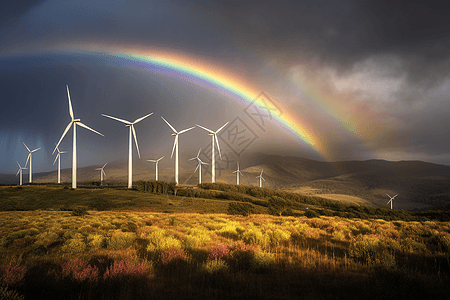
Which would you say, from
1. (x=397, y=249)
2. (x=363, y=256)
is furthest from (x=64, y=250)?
(x=397, y=249)

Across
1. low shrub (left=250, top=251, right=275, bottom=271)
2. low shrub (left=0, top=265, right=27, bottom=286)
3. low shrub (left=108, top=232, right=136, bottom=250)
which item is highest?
low shrub (left=0, top=265, right=27, bottom=286)

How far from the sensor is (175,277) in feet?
26.1

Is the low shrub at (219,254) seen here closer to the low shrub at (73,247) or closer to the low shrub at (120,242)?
the low shrub at (120,242)

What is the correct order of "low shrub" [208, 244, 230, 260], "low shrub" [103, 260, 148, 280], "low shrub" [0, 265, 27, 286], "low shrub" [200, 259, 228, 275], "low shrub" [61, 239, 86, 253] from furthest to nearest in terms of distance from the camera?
"low shrub" [61, 239, 86, 253] → "low shrub" [208, 244, 230, 260] → "low shrub" [200, 259, 228, 275] → "low shrub" [103, 260, 148, 280] → "low shrub" [0, 265, 27, 286]

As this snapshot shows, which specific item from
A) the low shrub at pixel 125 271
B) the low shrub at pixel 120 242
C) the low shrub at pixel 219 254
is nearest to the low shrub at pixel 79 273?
the low shrub at pixel 125 271

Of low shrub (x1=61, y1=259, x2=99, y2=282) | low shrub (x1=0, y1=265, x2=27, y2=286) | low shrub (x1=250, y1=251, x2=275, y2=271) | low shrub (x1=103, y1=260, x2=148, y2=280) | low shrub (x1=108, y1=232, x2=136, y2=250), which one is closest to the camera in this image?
low shrub (x1=0, y1=265, x2=27, y2=286)

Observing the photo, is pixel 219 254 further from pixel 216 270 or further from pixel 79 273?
pixel 79 273

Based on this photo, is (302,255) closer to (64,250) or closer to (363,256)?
(363,256)

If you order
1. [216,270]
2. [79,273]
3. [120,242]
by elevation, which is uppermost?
[79,273]

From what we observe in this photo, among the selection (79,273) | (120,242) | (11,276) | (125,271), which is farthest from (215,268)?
(120,242)

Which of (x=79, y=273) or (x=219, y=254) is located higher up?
(x=79, y=273)

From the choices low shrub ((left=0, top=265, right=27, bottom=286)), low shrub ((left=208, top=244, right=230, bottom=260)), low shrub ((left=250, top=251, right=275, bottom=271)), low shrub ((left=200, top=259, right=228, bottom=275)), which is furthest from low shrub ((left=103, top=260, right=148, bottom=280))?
low shrub ((left=250, top=251, right=275, bottom=271))

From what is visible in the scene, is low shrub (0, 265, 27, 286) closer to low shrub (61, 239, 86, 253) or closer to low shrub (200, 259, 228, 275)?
low shrub (61, 239, 86, 253)

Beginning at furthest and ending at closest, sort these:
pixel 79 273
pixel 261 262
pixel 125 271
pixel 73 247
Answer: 1. pixel 73 247
2. pixel 261 262
3. pixel 125 271
4. pixel 79 273
